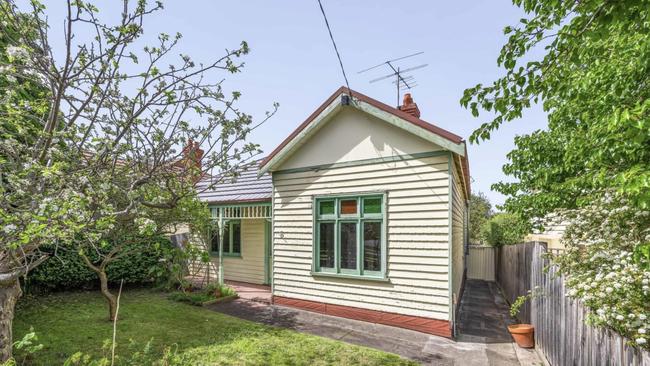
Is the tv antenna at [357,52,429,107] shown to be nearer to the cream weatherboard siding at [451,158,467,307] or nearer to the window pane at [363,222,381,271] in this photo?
the cream weatherboard siding at [451,158,467,307]

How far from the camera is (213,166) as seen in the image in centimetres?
494

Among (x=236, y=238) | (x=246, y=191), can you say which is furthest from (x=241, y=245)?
(x=246, y=191)

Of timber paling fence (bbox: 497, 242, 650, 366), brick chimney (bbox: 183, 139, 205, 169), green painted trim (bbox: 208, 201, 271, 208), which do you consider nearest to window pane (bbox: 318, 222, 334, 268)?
green painted trim (bbox: 208, 201, 271, 208)

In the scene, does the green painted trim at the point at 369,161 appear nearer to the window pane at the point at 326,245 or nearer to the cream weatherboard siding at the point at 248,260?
the window pane at the point at 326,245

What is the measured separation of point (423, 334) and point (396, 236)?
1974 mm

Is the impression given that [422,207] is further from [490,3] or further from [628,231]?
[490,3]

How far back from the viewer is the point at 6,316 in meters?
3.79

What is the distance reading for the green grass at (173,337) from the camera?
4988 millimetres

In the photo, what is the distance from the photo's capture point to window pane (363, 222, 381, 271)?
6957 mm

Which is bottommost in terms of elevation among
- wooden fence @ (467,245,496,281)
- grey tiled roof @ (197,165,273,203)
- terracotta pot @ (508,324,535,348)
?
wooden fence @ (467,245,496,281)

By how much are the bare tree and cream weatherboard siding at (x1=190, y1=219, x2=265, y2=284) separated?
6.41m

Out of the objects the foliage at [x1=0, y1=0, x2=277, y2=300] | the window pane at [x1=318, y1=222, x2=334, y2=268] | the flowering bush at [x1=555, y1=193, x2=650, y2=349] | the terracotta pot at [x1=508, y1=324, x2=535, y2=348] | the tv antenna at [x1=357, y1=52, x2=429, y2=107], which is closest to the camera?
the flowering bush at [x1=555, y1=193, x2=650, y2=349]

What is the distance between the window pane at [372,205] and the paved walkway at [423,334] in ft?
8.10

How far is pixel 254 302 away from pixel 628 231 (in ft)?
26.4
